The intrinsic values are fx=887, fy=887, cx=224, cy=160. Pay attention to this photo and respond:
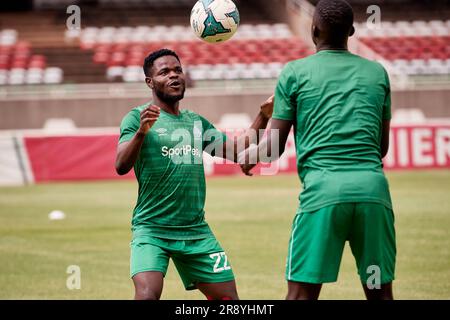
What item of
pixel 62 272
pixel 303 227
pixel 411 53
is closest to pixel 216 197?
pixel 62 272

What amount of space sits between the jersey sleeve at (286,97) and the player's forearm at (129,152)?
1.24 meters

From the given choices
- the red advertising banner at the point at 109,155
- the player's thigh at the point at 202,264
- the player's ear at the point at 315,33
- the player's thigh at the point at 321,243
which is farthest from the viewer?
the red advertising banner at the point at 109,155

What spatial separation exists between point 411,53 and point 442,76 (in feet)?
13.6

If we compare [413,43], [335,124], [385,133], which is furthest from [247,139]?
[413,43]

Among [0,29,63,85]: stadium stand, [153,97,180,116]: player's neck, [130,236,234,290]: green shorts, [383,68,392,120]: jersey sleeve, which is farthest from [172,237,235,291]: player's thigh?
[0,29,63,85]: stadium stand

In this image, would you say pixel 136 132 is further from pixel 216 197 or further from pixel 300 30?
pixel 300 30

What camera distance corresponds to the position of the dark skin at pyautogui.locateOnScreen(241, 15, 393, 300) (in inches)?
202

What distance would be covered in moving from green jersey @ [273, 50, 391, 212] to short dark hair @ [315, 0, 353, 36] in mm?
154

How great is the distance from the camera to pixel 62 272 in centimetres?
1077

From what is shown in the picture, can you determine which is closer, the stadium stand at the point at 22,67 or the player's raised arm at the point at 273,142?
the player's raised arm at the point at 273,142

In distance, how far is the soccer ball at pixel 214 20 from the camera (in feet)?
23.4

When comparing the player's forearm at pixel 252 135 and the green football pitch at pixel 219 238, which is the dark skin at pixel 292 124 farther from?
the green football pitch at pixel 219 238

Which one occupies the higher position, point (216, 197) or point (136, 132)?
point (136, 132)

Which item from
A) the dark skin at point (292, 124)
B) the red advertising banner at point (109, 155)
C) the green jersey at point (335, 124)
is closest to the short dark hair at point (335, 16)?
the dark skin at point (292, 124)
